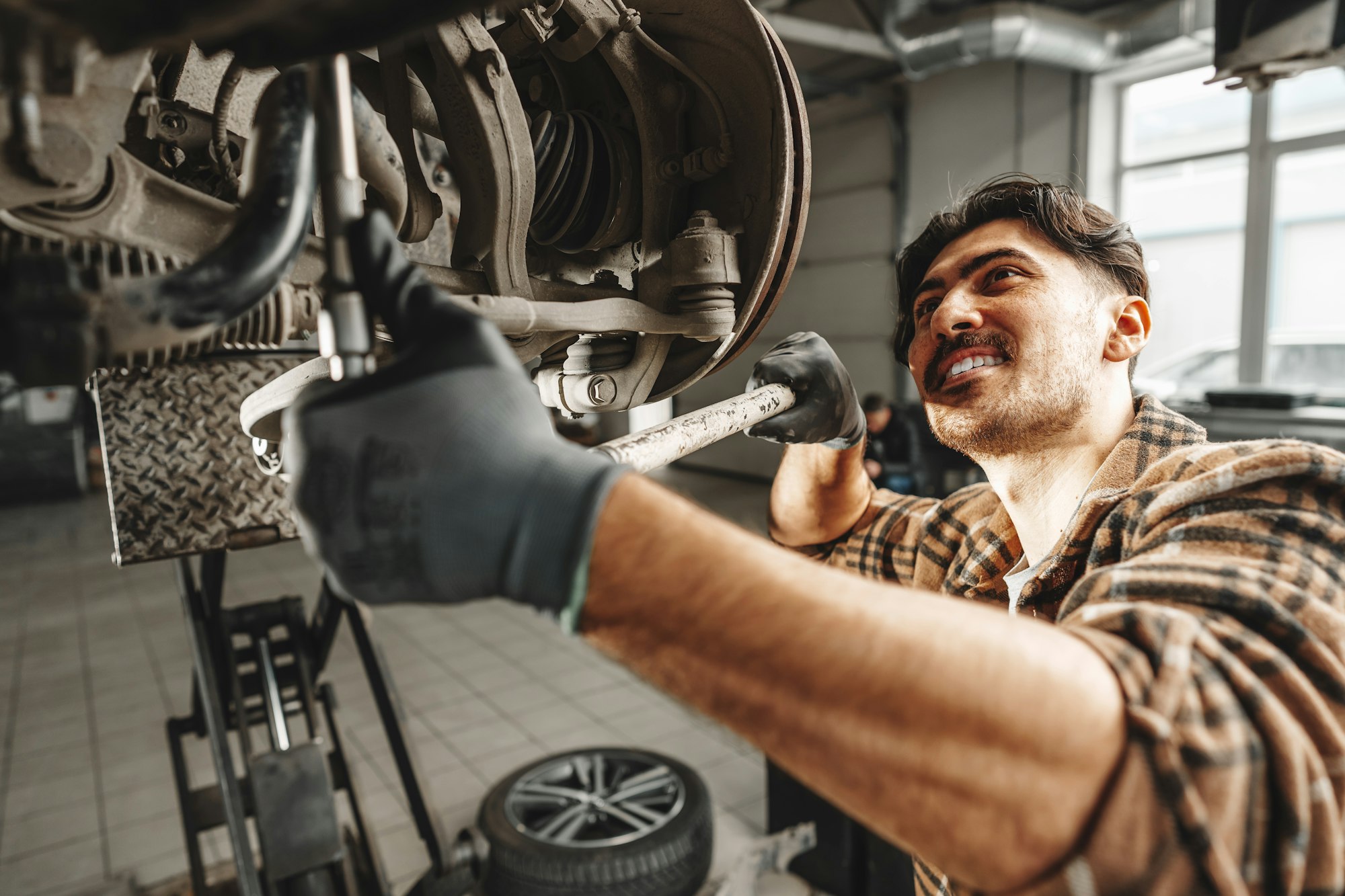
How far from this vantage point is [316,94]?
0.57 meters

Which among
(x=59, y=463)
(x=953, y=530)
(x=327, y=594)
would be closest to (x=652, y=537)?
(x=953, y=530)

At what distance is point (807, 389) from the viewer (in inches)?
48.3

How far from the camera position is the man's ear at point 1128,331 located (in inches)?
48.5

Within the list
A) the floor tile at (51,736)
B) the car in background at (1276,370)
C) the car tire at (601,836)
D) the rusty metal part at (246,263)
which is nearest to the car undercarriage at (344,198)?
the rusty metal part at (246,263)

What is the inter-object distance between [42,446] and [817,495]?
9.02 meters

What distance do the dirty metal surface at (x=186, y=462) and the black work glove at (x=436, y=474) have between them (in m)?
0.97

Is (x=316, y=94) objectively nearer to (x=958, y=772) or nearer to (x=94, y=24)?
(x=94, y=24)

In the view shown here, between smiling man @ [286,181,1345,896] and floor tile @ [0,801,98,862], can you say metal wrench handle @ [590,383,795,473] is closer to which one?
smiling man @ [286,181,1345,896]

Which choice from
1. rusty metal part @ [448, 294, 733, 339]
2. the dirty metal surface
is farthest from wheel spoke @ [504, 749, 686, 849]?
rusty metal part @ [448, 294, 733, 339]

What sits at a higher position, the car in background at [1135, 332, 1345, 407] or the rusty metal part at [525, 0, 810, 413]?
the rusty metal part at [525, 0, 810, 413]

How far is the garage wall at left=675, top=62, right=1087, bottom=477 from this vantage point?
226 inches

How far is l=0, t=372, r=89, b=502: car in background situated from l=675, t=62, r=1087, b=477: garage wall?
20.7ft

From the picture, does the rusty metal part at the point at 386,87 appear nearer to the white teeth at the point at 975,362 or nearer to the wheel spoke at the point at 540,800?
the white teeth at the point at 975,362

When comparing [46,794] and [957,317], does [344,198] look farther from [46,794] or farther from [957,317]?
[46,794]
